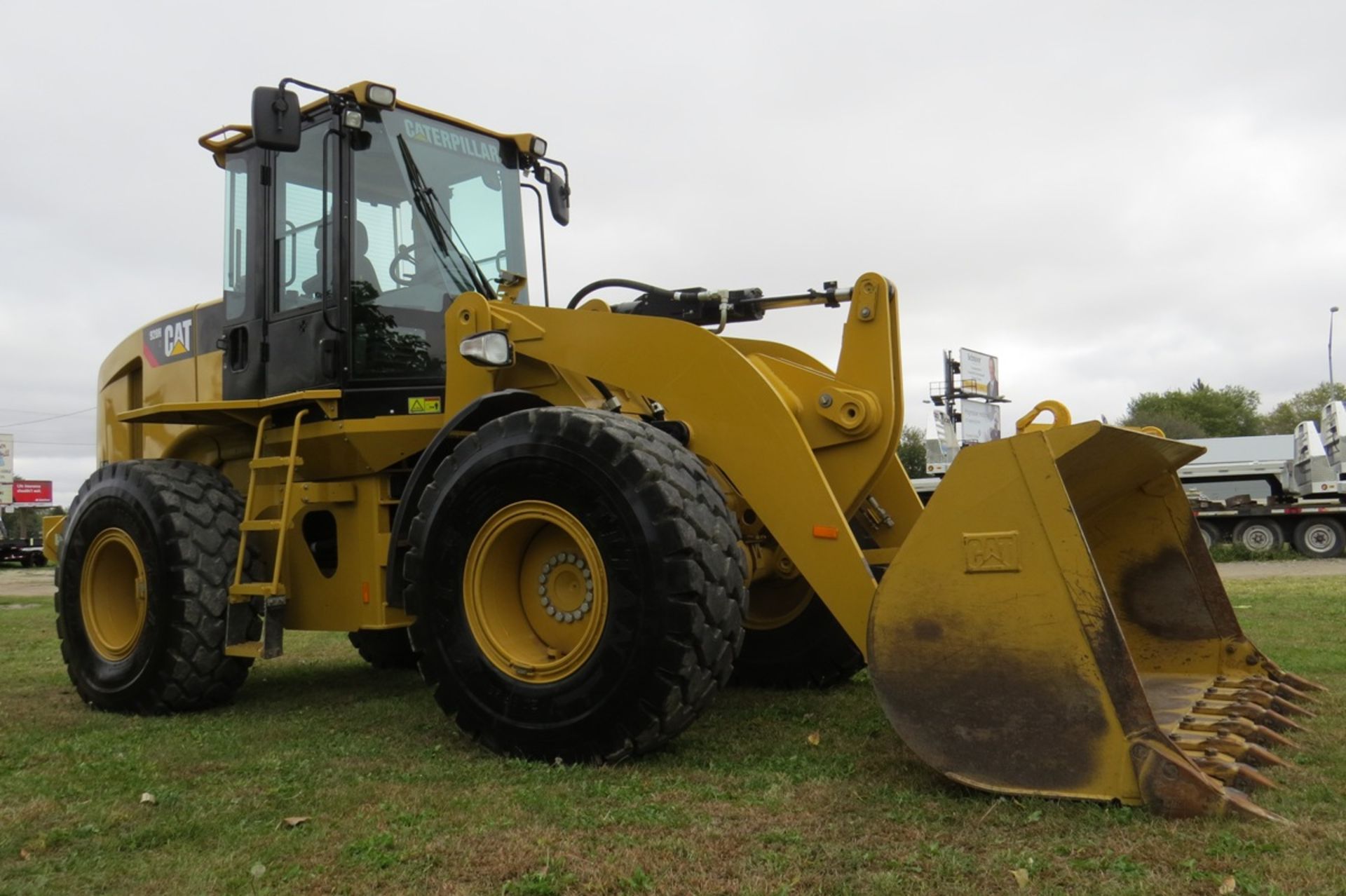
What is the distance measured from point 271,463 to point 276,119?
181 cm

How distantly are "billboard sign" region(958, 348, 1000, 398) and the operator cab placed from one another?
33.6m

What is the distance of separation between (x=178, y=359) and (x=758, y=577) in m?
4.24

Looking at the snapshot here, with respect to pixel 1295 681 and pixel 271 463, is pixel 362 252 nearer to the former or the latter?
pixel 271 463

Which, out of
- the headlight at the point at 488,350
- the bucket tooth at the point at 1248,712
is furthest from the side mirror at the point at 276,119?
the bucket tooth at the point at 1248,712

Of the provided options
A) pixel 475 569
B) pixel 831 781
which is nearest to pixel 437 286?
pixel 475 569

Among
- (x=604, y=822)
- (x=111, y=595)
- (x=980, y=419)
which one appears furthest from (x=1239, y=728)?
(x=980, y=419)

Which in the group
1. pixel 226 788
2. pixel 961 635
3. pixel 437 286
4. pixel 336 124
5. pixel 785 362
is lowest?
pixel 226 788

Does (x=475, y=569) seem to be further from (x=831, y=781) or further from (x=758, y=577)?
(x=831, y=781)

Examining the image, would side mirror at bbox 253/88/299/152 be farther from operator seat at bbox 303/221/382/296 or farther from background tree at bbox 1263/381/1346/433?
background tree at bbox 1263/381/1346/433

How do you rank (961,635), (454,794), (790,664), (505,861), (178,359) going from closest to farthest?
1. (505,861)
2. (961,635)
3. (454,794)
4. (790,664)
5. (178,359)

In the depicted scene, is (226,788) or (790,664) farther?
(790,664)

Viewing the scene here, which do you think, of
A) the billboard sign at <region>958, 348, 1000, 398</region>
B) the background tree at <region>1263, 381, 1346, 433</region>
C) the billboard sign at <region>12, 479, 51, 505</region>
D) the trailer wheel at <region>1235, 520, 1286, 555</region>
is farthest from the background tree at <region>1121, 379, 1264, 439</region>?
the billboard sign at <region>12, 479, 51, 505</region>

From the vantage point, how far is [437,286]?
6.27 meters

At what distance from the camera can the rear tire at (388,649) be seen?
7961 mm
